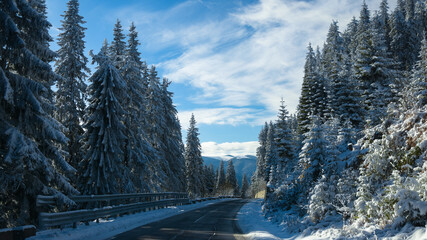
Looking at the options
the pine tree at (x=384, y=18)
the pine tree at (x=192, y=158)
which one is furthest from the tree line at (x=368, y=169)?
the pine tree at (x=384, y=18)

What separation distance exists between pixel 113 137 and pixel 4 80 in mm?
10144

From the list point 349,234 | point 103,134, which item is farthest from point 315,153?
point 103,134

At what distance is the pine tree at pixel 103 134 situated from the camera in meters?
18.8

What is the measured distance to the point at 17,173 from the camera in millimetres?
10273

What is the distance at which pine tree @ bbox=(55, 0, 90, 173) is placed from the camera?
824 inches

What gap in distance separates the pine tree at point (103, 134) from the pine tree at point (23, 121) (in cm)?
701

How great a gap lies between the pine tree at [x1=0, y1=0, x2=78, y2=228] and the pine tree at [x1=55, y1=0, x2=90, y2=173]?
9566 millimetres

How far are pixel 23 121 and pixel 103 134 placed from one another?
866 centimetres

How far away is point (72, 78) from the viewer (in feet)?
71.4

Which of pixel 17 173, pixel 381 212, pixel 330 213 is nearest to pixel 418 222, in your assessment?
pixel 381 212

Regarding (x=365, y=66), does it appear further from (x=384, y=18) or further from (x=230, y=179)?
(x=230, y=179)

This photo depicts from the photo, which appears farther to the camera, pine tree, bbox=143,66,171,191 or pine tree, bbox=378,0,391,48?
pine tree, bbox=378,0,391,48

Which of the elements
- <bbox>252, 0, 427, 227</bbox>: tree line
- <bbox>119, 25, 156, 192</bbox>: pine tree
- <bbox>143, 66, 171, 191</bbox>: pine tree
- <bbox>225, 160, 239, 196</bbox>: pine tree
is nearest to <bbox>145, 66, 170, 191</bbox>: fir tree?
<bbox>143, 66, 171, 191</bbox>: pine tree

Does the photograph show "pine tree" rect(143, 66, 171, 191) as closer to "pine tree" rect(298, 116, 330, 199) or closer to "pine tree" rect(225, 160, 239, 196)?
"pine tree" rect(298, 116, 330, 199)
